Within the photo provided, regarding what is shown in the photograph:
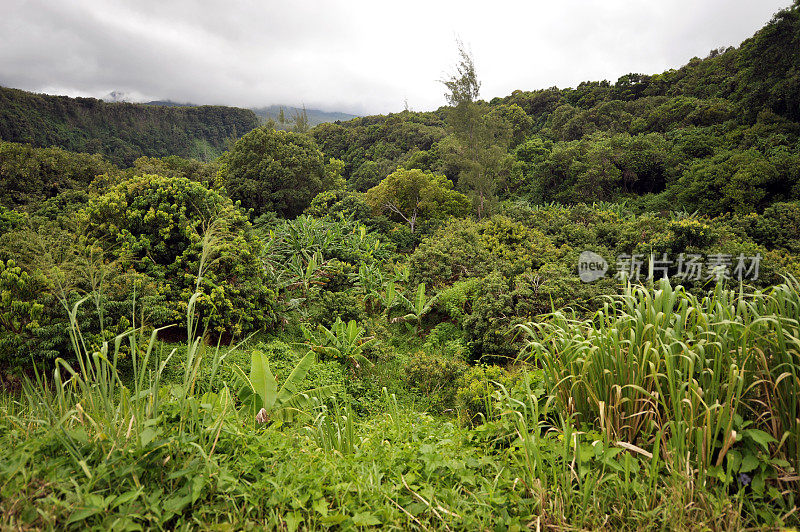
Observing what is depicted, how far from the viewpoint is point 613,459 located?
186cm

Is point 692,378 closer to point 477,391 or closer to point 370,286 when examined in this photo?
point 477,391

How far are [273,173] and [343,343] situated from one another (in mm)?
10964

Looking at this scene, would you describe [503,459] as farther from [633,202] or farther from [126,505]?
[633,202]

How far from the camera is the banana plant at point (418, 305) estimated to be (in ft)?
22.9

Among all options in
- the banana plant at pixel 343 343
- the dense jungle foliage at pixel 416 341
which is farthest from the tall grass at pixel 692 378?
the banana plant at pixel 343 343

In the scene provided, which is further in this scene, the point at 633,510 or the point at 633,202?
the point at 633,202

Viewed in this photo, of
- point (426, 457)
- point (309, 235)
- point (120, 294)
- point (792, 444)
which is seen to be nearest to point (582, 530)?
point (426, 457)

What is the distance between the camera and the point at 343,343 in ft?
17.8

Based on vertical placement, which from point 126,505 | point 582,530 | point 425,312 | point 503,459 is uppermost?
point 126,505

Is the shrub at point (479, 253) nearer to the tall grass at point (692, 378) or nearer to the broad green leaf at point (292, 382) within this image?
the broad green leaf at point (292, 382)

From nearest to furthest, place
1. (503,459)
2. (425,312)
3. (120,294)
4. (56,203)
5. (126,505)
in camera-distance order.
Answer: (126,505)
(503,459)
(120,294)
(425,312)
(56,203)

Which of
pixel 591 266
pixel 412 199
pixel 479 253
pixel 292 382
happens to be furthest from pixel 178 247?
pixel 412 199

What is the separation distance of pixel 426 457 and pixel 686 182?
54.4 ft

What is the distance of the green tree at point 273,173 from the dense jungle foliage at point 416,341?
10 centimetres
